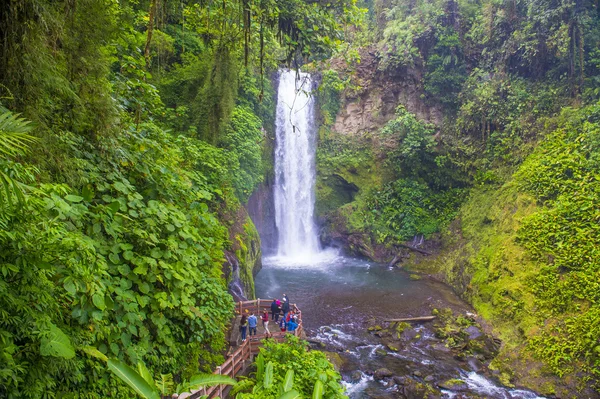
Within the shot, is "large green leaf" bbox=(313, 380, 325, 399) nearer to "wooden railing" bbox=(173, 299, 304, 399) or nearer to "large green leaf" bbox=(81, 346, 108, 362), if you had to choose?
"wooden railing" bbox=(173, 299, 304, 399)

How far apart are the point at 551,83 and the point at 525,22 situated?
335 centimetres

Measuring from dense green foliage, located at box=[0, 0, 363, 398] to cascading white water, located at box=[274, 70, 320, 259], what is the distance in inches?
591

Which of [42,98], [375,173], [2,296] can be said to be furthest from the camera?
[375,173]

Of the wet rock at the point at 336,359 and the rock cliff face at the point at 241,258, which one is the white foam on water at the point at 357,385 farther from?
the rock cliff face at the point at 241,258

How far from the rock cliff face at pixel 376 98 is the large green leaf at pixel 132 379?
863 inches

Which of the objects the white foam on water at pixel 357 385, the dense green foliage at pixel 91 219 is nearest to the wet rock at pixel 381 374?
the white foam on water at pixel 357 385

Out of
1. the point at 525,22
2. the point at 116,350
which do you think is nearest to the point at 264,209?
the point at 525,22

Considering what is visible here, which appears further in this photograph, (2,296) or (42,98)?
(42,98)

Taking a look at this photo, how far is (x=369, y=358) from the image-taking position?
11.0 metres

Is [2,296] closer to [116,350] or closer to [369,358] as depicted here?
[116,350]

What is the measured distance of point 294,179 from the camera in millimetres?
23250

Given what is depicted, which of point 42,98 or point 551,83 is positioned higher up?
point 551,83

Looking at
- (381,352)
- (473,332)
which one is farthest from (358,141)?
(381,352)

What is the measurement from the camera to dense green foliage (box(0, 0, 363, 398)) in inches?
114
